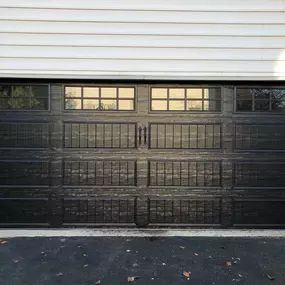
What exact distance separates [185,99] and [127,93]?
2.51 ft

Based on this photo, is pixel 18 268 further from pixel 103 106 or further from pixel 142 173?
pixel 103 106

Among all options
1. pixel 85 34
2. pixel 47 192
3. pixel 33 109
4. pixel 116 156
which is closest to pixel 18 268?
pixel 47 192

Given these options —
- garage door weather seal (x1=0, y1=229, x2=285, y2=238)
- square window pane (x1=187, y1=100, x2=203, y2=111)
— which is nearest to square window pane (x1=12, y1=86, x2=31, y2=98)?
garage door weather seal (x1=0, y1=229, x2=285, y2=238)

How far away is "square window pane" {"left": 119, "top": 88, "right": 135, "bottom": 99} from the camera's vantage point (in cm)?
343

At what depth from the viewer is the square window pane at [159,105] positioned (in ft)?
11.3

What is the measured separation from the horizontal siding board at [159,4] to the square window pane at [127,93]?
96cm

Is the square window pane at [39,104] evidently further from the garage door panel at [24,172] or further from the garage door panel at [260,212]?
the garage door panel at [260,212]

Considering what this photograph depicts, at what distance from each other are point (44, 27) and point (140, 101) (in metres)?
1.46

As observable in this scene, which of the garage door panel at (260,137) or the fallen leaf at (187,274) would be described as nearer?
the fallen leaf at (187,274)

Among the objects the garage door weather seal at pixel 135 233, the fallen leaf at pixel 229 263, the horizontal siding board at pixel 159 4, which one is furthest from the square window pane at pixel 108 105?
the fallen leaf at pixel 229 263

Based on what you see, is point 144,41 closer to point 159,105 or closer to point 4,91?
point 159,105

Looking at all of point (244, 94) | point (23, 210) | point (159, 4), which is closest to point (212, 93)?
point (244, 94)

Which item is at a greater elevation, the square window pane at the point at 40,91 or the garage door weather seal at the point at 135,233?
the square window pane at the point at 40,91

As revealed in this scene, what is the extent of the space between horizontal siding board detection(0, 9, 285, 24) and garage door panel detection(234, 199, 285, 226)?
227 centimetres
